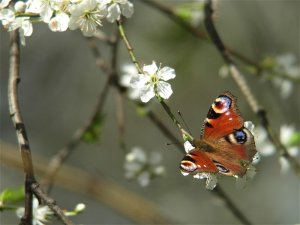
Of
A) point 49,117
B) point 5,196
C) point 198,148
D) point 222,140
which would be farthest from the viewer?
point 49,117

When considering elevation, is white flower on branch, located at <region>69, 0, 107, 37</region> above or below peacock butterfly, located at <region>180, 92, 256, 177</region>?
above

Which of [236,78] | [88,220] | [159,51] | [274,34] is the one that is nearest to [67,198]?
[88,220]

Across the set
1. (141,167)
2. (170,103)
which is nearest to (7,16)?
(141,167)

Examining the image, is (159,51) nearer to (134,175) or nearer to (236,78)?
(134,175)

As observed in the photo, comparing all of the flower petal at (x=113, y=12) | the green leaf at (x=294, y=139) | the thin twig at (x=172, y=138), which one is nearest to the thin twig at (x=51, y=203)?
the flower petal at (x=113, y=12)

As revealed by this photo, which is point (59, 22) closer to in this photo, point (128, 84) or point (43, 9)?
point (43, 9)

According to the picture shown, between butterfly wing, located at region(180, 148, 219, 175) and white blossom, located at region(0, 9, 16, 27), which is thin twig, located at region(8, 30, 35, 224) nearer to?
white blossom, located at region(0, 9, 16, 27)

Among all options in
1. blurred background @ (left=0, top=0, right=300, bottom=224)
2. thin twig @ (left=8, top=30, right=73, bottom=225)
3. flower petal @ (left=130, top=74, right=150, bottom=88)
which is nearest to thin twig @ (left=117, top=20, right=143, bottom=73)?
flower petal @ (left=130, top=74, right=150, bottom=88)
